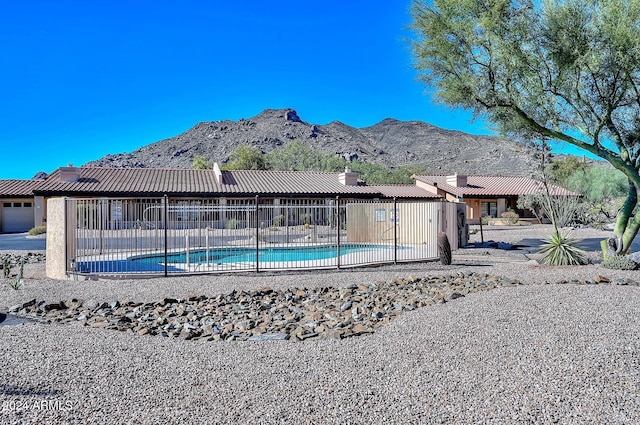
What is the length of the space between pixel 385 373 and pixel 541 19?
1338cm

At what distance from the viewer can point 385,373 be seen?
518 cm

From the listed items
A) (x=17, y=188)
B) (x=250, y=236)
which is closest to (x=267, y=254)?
(x=250, y=236)

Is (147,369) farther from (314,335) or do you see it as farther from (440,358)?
(440,358)

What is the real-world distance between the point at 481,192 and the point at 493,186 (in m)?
3.43

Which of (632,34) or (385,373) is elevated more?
(632,34)

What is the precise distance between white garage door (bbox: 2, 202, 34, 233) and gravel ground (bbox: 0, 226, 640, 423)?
1361 inches

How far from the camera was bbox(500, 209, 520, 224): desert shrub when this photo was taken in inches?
1633

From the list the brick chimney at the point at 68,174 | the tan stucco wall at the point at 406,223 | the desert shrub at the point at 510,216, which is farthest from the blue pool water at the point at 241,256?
the desert shrub at the point at 510,216

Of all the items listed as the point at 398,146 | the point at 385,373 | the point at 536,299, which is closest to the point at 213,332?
the point at 385,373

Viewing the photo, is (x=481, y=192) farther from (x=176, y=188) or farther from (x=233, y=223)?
(x=233, y=223)

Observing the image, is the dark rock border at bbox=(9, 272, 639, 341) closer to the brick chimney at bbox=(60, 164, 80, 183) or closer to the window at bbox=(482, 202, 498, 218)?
the brick chimney at bbox=(60, 164, 80, 183)

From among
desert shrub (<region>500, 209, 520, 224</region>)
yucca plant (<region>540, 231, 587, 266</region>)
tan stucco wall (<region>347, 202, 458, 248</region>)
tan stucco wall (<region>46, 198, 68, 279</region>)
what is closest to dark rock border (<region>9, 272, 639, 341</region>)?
Result: yucca plant (<region>540, 231, 587, 266</region>)

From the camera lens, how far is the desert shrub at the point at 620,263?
478 inches

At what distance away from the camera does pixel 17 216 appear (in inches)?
1467
